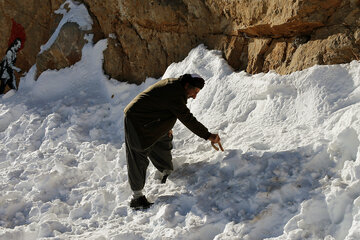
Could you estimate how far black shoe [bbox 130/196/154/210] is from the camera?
3895 mm

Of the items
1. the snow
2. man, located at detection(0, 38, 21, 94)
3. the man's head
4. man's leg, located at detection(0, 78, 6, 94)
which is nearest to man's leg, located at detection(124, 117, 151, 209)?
the snow

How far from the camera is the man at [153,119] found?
12.5 ft

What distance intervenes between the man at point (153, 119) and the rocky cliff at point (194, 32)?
4.84 ft

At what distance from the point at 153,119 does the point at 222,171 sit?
0.81 metres

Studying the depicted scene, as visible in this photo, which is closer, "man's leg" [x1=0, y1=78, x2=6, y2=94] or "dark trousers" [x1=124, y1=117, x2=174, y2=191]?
"dark trousers" [x1=124, y1=117, x2=174, y2=191]

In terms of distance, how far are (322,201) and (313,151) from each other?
579 mm

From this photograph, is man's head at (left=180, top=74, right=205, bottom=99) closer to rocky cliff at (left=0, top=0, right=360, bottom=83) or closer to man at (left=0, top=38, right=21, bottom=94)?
rocky cliff at (left=0, top=0, right=360, bottom=83)

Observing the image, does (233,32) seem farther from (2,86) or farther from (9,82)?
(2,86)

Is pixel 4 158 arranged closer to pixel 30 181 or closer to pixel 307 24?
pixel 30 181

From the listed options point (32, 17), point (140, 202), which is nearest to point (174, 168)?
point (140, 202)

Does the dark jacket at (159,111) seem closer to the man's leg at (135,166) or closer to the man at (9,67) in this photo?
the man's leg at (135,166)

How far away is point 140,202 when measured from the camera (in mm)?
3908

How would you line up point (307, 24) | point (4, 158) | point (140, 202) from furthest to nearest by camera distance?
point (4, 158), point (307, 24), point (140, 202)

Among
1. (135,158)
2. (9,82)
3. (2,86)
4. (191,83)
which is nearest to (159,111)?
(191,83)
